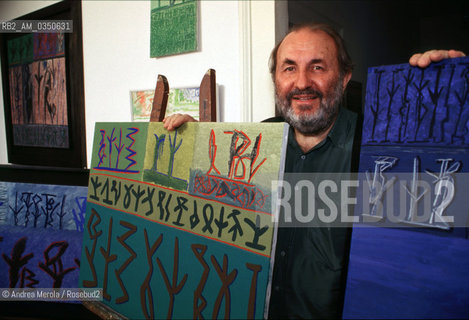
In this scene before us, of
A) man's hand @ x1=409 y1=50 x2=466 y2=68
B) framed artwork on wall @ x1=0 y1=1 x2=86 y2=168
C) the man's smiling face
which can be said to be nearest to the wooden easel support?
the man's smiling face

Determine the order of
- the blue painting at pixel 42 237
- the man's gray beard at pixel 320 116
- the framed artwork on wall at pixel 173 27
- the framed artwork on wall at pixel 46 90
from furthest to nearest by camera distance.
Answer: the framed artwork on wall at pixel 46 90 → the framed artwork on wall at pixel 173 27 → the blue painting at pixel 42 237 → the man's gray beard at pixel 320 116

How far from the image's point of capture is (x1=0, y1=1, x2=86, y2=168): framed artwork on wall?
5.38 ft

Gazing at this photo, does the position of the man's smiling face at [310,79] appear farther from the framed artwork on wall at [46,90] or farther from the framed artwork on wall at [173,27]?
the framed artwork on wall at [46,90]

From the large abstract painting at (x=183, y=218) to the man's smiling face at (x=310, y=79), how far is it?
31cm

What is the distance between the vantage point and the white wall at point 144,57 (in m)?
1.13

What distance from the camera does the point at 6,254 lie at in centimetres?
110

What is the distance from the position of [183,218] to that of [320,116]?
50 cm

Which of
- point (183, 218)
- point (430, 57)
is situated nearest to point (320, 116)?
point (430, 57)

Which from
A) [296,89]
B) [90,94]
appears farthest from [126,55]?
[296,89]

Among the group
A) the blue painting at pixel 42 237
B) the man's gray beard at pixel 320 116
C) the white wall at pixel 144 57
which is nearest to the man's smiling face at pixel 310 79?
the man's gray beard at pixel 320 116

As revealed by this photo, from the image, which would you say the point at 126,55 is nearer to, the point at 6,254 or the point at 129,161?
the point at 129,161

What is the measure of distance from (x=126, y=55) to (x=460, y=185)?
1.45 meters

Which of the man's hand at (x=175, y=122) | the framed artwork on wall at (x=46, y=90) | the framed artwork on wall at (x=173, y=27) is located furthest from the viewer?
the framed artwork on wall at (x=46, y=90)

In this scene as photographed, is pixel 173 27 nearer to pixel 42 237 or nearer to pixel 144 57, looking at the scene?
pixel 144 57
